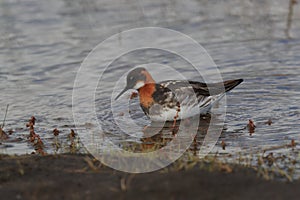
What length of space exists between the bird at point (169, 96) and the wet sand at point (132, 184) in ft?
10.0

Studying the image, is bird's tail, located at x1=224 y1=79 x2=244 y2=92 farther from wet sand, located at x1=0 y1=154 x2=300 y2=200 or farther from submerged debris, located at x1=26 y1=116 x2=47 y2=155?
wet sand, located at x1=0 y1=154 x2=300 y2=200

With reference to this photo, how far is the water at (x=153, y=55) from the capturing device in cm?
932

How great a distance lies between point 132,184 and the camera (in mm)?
5879

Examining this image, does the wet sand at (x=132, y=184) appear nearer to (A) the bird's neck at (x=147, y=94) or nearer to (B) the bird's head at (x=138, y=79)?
(A) the bird's neck at (x=147, y=94)

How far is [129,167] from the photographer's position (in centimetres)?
663

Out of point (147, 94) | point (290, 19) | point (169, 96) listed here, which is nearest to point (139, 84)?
point (147, 94)

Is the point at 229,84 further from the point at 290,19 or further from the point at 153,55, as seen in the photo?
the point at 290,19

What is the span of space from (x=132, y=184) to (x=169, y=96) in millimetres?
3964

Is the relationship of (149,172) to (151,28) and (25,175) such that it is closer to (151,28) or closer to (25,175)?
(25,175)

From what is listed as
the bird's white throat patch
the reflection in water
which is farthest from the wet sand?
the reflection in water

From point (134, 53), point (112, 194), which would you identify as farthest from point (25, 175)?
point (134, 53)

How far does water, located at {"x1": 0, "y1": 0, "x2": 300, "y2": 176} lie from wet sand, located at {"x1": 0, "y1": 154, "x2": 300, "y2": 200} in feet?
6.21

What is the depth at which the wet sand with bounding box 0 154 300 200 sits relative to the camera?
5.56m


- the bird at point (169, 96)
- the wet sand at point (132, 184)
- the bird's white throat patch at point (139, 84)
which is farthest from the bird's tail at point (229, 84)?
the wet sand at point (132, 184)
